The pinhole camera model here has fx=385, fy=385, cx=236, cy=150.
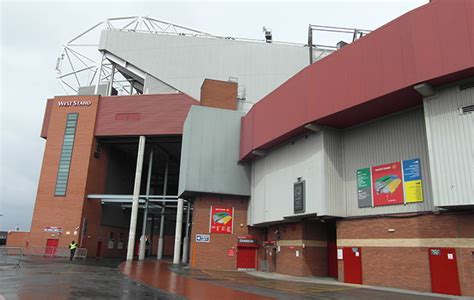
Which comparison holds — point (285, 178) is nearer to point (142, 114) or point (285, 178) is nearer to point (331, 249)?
point (331, 249)

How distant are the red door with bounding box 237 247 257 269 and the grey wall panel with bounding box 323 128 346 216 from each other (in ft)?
38.2

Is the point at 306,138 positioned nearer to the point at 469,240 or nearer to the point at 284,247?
the point at 284,247

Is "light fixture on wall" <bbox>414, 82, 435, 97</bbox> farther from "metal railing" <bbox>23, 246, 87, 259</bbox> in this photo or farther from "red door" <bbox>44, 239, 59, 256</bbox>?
"red door" <bbox>44, 239, 59, 256</bbox>

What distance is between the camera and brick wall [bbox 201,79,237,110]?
3475cm

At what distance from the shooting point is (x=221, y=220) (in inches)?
1208

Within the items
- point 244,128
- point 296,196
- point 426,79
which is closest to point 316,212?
point 296,196

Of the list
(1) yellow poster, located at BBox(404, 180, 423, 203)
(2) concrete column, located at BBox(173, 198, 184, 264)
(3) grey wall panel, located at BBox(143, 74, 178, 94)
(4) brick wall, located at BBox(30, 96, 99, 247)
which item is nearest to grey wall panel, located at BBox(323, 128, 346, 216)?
(1) yellow poster, located at BBox(404, 180, 423, 203)

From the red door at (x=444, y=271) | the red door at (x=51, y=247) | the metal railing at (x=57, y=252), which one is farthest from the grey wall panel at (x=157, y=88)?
the red door at (x=444, y=271)

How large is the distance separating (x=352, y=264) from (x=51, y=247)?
32268 millimetres

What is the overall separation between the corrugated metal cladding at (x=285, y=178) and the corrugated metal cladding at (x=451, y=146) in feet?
21.6

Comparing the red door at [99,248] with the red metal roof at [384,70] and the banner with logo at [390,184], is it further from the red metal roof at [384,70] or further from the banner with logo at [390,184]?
the banner with logo at [390,184]

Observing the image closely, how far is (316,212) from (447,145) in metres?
8.00

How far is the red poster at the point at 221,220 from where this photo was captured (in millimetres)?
30438

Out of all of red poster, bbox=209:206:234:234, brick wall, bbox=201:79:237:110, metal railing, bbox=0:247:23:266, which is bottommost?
metal railing, bbox=0:247:23:266
